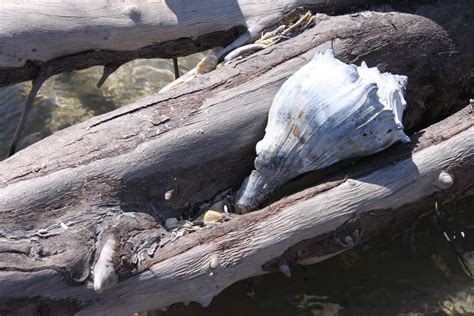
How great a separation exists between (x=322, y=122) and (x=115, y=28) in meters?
1.30

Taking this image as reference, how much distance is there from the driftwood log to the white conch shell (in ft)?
0.43

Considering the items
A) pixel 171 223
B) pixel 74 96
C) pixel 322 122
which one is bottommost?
pixel 74 96

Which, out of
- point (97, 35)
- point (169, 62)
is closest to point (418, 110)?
point (97, 35)

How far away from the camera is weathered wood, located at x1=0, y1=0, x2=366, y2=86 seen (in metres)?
3.30

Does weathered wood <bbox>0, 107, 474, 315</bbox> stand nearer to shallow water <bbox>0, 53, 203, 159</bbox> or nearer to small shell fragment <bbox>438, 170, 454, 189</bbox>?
small shell fragment <bbox>438, 170, 454, 189</bbox>

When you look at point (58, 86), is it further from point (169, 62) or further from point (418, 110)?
point (418, 110)

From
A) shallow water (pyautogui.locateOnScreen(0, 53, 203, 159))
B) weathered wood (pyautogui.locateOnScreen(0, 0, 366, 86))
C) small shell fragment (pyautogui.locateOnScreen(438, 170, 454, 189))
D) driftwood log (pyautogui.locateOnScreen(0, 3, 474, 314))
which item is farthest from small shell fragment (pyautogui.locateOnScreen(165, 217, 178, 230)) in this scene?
shallow water (pyautogui.locateOnScreen(0, 53, 203, 159))

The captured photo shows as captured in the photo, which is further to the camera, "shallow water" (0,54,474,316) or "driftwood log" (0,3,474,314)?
"shallow water" (0,54,474,316)

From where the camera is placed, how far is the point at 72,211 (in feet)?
9.05

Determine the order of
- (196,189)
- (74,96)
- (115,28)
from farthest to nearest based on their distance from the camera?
(74,96)
(115,28)
(196,189)

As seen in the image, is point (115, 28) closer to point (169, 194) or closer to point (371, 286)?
point (169, 194)

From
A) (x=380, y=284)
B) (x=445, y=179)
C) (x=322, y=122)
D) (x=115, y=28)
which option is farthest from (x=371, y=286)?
(x=115, y=28)

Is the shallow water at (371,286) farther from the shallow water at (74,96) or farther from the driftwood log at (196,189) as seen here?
the shallow water at (74,96)

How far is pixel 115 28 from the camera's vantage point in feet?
11.3
